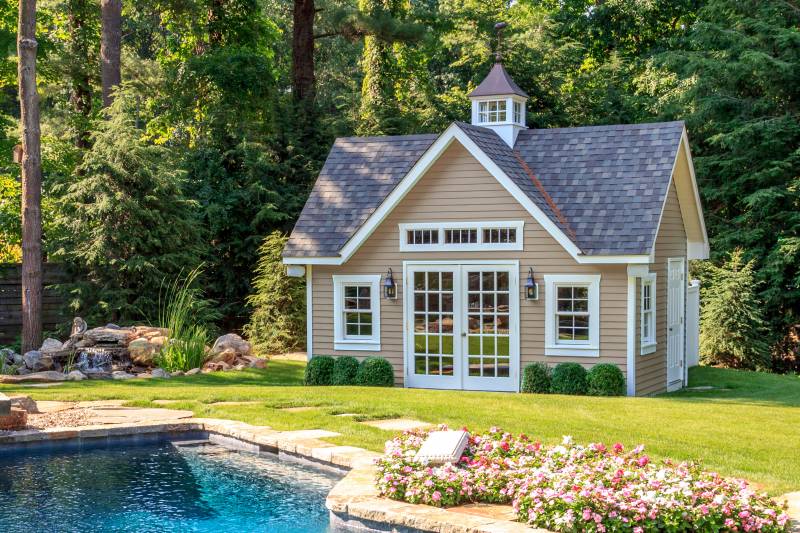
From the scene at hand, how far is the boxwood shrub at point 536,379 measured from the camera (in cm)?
1515

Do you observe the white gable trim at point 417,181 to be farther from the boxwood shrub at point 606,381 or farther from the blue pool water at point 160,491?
the blue pool water at point 160,491

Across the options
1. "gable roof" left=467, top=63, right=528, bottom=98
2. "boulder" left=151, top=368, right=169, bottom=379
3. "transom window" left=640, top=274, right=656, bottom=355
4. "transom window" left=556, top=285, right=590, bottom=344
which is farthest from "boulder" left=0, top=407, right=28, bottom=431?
"gable roof" left=467, top=63, right=528, bottom=98

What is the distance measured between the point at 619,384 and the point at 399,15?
16.6 meters

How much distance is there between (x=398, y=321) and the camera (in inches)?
639

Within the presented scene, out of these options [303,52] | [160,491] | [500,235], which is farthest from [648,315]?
[303,52]

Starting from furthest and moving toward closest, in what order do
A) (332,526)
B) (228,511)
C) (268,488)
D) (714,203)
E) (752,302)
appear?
1. (714,203)
2. (752,302)
3. (268,488)
4. (228,511)
5. (332,526)

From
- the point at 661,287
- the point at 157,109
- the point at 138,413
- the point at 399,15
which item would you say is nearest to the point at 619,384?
the point at 661,287

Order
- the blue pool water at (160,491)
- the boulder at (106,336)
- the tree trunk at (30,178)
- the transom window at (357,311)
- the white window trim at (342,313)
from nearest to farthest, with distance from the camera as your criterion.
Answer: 1. the blue pool water at (160,491)
2. the white window trim at (342,313)
3. the transom window at (357,311)
4. the boulder at (106,336)
5. the tree trunk at (30,178)

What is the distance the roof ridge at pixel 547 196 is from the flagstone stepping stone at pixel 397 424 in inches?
200

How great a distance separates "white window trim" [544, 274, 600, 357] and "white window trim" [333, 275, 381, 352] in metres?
2.85

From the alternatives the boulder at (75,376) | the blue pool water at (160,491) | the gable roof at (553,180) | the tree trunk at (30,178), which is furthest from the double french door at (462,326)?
the tree trunk at (30,178)

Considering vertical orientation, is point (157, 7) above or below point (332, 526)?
above

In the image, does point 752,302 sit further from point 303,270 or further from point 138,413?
point 138,413

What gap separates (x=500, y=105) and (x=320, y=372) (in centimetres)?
571
